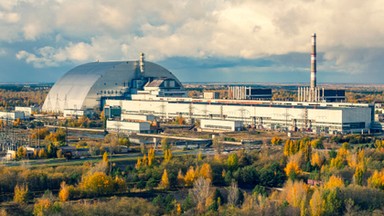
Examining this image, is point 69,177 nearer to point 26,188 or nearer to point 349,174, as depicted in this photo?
point 26,188

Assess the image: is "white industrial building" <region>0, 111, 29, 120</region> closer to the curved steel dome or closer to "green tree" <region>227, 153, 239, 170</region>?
the curved steel dome

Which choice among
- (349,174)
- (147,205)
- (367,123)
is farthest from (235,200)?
(367,123)

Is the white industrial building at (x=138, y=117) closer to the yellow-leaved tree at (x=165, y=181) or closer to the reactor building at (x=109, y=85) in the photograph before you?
the reactor building at (x=109, y=85)

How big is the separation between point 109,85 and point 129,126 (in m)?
15.8

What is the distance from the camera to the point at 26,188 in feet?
55.5

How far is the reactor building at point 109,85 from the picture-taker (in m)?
51.2

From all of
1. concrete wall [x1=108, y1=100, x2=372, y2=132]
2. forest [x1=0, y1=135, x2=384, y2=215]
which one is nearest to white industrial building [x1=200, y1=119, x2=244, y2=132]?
concrete wall [x1=108, y1=100, x2=372, y2=132]

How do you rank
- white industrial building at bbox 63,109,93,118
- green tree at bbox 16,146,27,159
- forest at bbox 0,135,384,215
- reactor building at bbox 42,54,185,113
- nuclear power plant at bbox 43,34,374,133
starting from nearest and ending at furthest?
forest at bbox 0,135,384,215
green tree at bbox 16,146,27,159
nuclear power plant at bbox 43,34,374,133
white industrial building at bbox 63,109,93,118
reactor building at bbox 42,54,185,113

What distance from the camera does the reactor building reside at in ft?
168

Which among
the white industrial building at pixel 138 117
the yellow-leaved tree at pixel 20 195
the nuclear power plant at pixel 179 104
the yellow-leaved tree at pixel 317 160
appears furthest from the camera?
the white industrial building at pixel 138 117

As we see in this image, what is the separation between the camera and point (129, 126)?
121 ft

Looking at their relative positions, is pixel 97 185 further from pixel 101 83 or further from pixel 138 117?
pixel 101 83

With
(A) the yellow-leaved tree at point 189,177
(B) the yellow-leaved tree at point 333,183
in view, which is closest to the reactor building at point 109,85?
(A) the yellow-leaved tree at point 189,177

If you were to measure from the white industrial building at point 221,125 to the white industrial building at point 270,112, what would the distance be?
259cm
